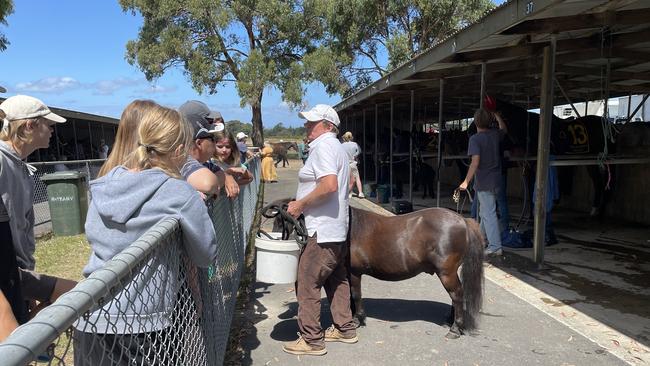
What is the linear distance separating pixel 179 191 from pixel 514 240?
634 centimetres

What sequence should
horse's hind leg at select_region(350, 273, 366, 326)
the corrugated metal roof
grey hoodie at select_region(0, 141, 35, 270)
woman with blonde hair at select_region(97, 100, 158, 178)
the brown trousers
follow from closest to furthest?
woman with blonde hair at select_region(97, 100, 158, 178) < grey hoodie at select_region(0, 141, 35, 270) < the brown trousers < horse's hind leg at select_region(350, 273, 366, 326) < the corrugated metal roof

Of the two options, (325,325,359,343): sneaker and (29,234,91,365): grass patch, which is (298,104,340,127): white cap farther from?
(29,234,91,365): grass patch

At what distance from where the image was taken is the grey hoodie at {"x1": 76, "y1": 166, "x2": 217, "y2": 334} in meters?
1.83

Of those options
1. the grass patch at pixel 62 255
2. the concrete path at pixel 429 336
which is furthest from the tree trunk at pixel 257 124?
the concrete path at pixel 429 336

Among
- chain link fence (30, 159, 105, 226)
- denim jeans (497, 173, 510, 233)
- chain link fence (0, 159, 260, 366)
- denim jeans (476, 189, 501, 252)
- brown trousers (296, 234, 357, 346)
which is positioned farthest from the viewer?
chain link fence (30, 159, 105, 226)

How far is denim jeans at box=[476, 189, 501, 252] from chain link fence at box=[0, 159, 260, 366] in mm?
4484

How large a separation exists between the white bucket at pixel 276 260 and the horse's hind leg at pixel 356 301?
2.27 feet

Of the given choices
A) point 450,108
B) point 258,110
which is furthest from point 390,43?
point 258,110

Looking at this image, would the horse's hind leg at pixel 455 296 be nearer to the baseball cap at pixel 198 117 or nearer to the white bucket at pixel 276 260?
the white bucket at pixel 276 260

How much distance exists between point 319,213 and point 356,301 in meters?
1.11

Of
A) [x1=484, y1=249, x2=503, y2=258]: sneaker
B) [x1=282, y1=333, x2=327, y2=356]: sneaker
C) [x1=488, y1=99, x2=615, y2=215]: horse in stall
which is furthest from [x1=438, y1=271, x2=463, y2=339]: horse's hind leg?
[x1=488, y1=99, x2=615, y2=215]: horse in stall

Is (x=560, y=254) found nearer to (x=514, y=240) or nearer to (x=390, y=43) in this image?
(x=514, y=240)

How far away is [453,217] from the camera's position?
402cm

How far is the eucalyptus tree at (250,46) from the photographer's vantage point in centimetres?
2602
